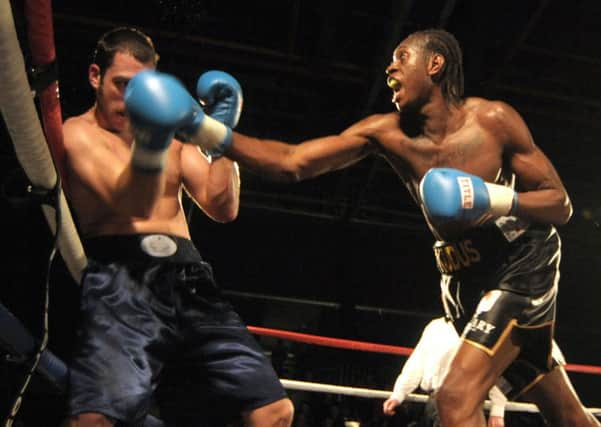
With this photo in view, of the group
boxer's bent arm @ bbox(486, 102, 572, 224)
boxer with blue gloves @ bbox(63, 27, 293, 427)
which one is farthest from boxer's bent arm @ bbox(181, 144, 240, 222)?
boxer's bent arm @ bbox(486, 102, 572, 224)

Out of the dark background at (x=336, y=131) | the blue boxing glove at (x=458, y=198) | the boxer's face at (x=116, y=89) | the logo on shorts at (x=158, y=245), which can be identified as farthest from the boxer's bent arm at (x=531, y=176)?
the dark background at (x=336, y=131)

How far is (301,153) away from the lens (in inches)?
64.4

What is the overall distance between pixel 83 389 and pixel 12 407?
192mm

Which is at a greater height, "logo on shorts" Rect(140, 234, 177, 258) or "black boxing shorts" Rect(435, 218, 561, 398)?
"logo on shorts" Rect(140, 234, 177, 258)

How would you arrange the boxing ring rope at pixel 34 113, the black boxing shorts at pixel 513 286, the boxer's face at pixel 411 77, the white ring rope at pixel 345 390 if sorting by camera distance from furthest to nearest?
1. the white ring rope at pixel 345 390
2. the boxer's face at pixel 411 77
3. the black boxing shorts at pixel 513 286
4. the boxing ring rope at pixel 34 113

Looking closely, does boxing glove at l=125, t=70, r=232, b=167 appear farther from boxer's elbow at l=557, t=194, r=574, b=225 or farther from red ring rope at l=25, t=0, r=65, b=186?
boxer's elbow at l=557, t=194, r=574, b=225

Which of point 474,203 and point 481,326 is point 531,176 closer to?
point 474,203

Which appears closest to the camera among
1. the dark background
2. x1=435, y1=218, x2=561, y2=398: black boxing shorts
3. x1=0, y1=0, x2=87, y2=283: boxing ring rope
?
x1=0, y1=0, x2=87, y2=283: boxing ring rope

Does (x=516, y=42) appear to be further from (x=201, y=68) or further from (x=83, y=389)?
(x=83, y=389)

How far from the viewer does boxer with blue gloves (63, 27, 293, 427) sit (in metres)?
1.12

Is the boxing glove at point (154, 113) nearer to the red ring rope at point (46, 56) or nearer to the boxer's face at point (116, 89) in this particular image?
the red ring rope at point (46, 56)

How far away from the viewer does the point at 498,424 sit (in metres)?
2.71

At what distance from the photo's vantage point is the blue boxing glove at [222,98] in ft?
4.98

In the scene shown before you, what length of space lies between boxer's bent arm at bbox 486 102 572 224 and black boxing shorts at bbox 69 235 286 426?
2.89 feet
